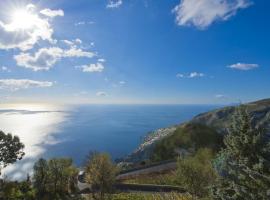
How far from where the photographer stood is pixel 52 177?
3662 cm

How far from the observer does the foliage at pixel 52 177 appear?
36.0 metres

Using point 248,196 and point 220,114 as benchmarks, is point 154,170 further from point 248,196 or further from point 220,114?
point 220,114

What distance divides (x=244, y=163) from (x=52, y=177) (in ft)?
87.7

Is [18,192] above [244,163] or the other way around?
the other way around

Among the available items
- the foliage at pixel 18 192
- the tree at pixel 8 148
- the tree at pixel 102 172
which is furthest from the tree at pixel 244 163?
the tree at pixel 8 148

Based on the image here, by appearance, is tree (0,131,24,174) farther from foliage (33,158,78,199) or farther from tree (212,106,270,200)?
tree (212,106,270,200)

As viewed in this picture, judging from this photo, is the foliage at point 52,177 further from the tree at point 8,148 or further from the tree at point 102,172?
the tree at point 102,172

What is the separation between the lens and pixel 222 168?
1789 cm

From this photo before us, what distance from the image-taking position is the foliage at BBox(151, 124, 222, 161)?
76794mm

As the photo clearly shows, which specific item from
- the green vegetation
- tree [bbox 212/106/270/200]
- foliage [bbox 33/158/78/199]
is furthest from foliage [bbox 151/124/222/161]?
tree [bbox 212/106/270/200]

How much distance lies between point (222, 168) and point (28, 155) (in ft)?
500

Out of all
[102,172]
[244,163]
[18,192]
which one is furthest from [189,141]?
[244,163]

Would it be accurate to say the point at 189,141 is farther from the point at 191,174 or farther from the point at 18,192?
the point at 191,174

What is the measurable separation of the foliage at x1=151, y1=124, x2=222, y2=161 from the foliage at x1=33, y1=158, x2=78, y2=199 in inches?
1695
